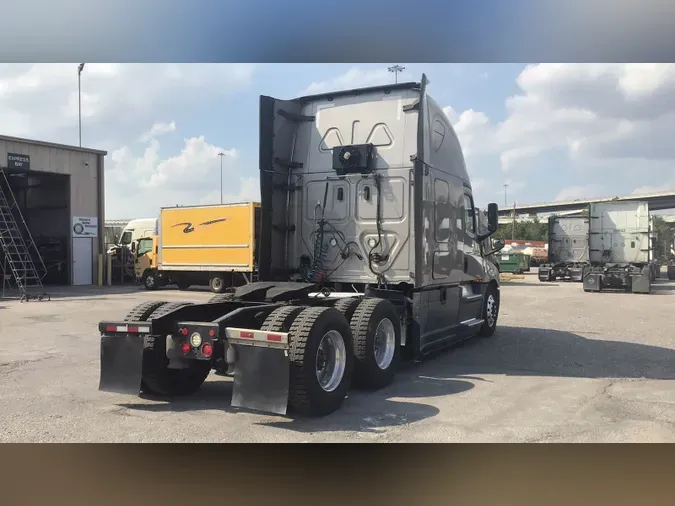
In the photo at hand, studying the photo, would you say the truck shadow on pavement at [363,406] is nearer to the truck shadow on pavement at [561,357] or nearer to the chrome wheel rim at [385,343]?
the chrome wheel rim at [385,343]

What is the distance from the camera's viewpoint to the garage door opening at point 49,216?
27.4 meters

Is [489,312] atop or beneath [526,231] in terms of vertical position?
beneath

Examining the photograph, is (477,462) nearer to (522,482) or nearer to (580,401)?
(522,482)

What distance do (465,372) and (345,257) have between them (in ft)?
7.67

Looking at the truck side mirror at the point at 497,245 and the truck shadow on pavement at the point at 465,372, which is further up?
the truck side mirror at the point at 497,245

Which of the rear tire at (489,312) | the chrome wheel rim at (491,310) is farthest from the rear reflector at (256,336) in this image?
the chrome wheel rim at (491,310)

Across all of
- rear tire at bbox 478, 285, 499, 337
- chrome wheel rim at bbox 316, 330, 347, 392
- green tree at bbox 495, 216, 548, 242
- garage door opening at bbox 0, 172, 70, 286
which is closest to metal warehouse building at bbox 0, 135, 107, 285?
garage door opening at bbox 0, 172, 70, 286

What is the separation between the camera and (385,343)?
7402 millimetres

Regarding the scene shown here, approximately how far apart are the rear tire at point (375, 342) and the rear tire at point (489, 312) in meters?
3.97

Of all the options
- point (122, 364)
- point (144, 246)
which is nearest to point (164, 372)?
point (122, 364)

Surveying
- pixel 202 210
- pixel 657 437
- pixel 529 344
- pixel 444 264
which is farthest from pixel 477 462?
pixel 202 210

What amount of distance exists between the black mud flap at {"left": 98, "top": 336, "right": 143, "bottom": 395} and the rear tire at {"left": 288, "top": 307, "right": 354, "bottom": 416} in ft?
5.56

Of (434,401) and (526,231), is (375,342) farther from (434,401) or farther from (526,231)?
(526,231)

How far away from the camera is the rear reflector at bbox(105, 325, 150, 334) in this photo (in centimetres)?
610
